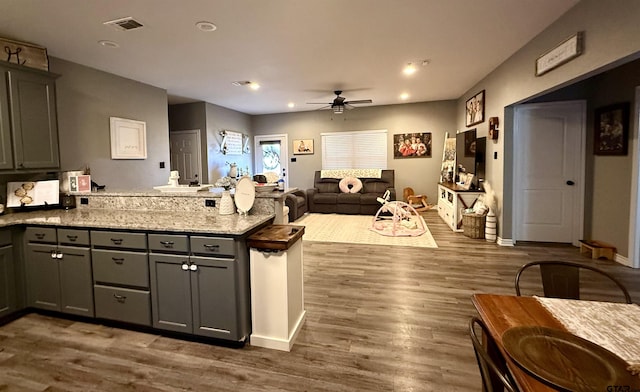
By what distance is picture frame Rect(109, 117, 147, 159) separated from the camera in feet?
15.2

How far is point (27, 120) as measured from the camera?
305 cm

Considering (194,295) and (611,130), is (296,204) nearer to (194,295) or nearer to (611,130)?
(194,295)

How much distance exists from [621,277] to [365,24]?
3909mm

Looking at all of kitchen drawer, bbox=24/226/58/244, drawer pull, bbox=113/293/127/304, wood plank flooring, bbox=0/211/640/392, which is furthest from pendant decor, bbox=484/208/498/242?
kitchen drawer, bbox=24/226/58/244

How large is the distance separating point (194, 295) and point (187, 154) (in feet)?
18.6

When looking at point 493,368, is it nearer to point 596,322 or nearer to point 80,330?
point 596,322

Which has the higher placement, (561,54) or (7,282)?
(561,54)

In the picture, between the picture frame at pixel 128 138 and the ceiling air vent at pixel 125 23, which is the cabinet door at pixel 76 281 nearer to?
the ceiling air vent at pixel 125 23

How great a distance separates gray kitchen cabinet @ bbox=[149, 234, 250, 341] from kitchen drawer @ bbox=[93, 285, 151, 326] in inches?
3.6

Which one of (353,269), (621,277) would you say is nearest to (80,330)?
(353,269)

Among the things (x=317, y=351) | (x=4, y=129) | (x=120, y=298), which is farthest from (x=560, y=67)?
(x=4, y=129)

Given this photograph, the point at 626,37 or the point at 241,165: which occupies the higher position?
the point at 626,37

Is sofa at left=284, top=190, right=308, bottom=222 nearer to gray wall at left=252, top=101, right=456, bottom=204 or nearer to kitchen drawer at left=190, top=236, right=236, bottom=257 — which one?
gray wall at left=252, top=101, right=456, bottom=204

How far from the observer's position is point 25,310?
2.79 m
